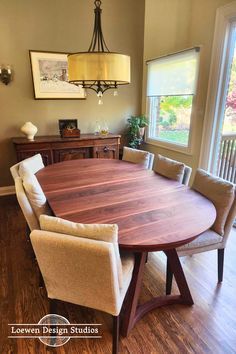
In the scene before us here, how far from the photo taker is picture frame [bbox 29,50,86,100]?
3.62 metres

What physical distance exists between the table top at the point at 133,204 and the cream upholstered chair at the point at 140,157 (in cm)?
32

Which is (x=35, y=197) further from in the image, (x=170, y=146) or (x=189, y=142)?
(x=170, y=146)

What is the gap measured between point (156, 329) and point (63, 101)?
347 cm

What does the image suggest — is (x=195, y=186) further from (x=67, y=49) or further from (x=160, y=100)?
Result: (x=67, y=49)

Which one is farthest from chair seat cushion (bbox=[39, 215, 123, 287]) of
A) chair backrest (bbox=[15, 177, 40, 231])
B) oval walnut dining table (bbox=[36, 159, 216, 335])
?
chair backrest (bbox=[15, 177, 40, 231])

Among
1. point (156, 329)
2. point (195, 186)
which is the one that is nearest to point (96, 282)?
point (156, 329)

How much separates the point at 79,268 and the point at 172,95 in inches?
128

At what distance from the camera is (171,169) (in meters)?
2.40

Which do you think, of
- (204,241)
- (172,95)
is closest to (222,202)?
(204,241)

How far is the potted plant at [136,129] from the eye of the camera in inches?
169

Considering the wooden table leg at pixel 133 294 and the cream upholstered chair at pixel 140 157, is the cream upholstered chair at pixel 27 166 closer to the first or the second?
the cream upholstered chair at pixel 140 157

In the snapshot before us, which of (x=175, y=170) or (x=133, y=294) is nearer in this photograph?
(x=133, y=294)

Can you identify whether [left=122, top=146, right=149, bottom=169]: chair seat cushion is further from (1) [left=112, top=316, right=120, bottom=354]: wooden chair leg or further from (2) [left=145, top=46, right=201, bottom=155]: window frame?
(1) [left=112, top=316, right=120, bottom=354]: wooden chair leg

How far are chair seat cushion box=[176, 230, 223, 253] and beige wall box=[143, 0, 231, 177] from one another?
1765 mm
